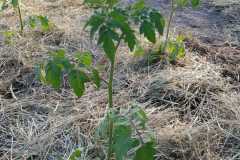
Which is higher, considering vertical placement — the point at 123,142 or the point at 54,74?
the point at 54,74

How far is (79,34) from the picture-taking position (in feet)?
10.9

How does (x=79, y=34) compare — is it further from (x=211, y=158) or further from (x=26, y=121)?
(x=211, y=158)

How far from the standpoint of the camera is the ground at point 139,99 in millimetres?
2047

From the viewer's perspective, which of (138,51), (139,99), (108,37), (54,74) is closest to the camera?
(108,37)

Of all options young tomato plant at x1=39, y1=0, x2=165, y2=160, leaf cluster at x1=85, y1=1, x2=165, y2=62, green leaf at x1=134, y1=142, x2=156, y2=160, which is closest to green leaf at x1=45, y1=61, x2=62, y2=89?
young tomato plant at x1=39, y1=0, x2=165, y2=160

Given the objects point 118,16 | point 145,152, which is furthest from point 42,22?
point 145,152

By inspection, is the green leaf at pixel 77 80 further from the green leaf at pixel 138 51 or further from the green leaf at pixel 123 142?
the green leaf at pixel 138 51

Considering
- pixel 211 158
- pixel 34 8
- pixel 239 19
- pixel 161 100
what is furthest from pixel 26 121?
pixel 239 19

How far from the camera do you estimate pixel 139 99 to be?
2.42 metres

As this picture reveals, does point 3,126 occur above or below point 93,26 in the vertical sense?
below

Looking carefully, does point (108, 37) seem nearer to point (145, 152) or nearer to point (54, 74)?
point (54, 74)

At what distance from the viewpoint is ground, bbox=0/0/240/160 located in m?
2.05

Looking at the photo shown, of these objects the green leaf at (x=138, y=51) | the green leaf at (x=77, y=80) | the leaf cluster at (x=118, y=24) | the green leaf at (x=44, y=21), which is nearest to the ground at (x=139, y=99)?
the green leaf at (x=138, y=51)

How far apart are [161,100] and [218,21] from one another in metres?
1.41
